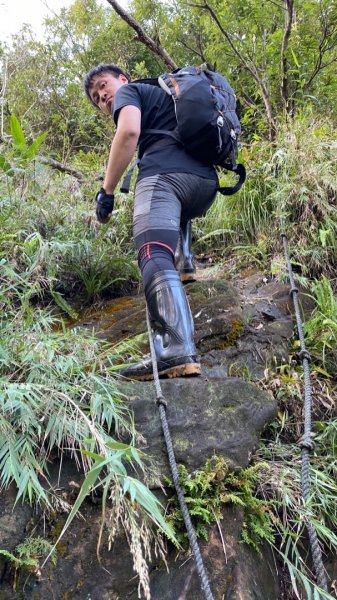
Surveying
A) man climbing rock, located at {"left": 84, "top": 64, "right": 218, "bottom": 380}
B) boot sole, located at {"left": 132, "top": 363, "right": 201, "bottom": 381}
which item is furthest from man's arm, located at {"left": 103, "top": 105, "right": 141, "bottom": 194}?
boot sole, located at {"left": 132, "top": 363, "right": 201, "bottom": 381}

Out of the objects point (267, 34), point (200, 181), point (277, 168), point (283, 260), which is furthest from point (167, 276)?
point (267, 34)

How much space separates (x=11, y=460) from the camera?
5.32 ft

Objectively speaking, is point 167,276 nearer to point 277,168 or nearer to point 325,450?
point 325,450

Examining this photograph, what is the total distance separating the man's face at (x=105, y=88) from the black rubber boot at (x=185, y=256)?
1.01 meters

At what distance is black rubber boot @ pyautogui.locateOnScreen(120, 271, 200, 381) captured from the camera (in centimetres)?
231

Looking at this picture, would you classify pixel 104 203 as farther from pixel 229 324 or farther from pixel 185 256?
pixel 229 324

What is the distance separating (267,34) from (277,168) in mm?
2703

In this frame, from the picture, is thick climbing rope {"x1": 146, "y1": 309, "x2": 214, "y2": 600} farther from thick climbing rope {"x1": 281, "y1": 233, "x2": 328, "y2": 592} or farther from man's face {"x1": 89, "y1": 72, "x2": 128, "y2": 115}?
man's face {"x1": 89, "y1": 72, "x2": 128, "y2": 115}

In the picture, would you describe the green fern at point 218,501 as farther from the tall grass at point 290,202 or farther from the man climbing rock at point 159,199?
the tall grass at point 290,202

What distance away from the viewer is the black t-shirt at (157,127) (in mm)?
2658

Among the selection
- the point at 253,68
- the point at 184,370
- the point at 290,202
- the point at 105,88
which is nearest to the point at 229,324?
the point at 184,370

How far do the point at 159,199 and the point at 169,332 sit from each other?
0.77 m

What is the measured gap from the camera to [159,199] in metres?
→ 2.57

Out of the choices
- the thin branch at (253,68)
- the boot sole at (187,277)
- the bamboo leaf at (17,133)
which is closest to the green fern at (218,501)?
the boot sole at (187,277)
